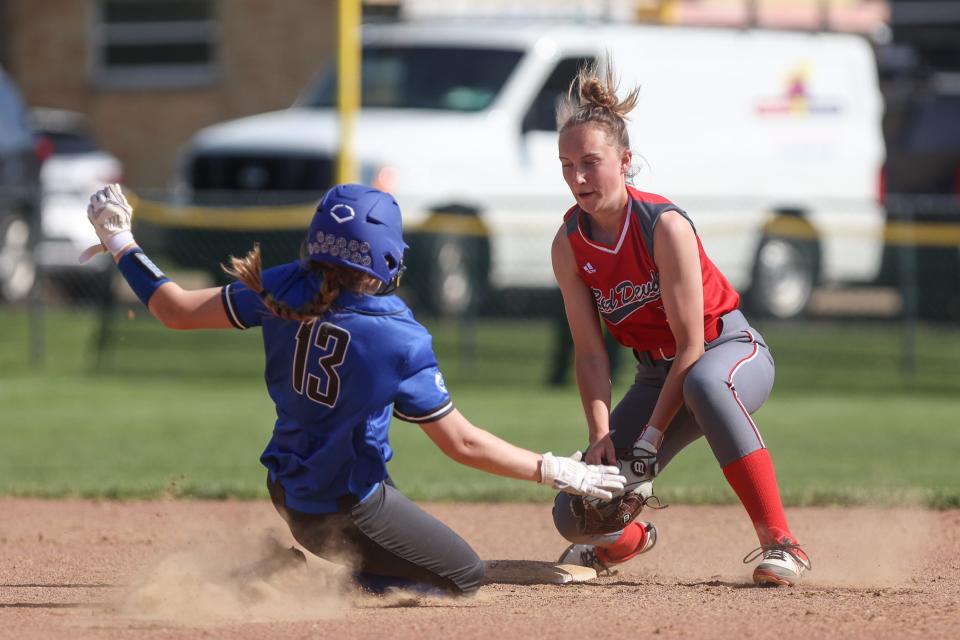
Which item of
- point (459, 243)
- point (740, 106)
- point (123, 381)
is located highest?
point (740, 106)

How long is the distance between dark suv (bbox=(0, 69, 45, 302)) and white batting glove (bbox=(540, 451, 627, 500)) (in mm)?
9191

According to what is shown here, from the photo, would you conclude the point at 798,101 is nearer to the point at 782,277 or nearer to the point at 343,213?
the point at 782,277

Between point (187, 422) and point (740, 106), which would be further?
point (740, 106)

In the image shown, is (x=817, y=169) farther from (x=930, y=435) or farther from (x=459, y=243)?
(x=930, y=435)

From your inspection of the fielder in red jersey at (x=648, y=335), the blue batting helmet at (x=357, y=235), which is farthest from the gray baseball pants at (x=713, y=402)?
the blue batting helmet at (x=357, y=235)

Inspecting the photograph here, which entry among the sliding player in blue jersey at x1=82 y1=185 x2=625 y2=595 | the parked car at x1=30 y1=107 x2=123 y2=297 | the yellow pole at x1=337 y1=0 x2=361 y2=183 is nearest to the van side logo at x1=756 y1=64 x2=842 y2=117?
the yellow pole at x1=337 y1=0 x2=361 y2=183

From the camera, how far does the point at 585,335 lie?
17.7ft

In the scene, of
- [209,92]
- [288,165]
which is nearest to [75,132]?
[209,92]

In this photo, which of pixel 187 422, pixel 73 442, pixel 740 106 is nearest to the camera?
pixel 73 442

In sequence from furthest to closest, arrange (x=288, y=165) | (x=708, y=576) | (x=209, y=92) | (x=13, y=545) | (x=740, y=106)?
(x=209, y=92) < (x=740, y=106) < (x=288, y=165) < (x=13, y=545) < (x=708, y=576)

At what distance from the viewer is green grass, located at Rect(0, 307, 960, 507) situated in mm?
8070

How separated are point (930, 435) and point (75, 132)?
1241 cm

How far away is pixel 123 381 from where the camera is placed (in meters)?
12.4

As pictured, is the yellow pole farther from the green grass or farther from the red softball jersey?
the red softball jersey
